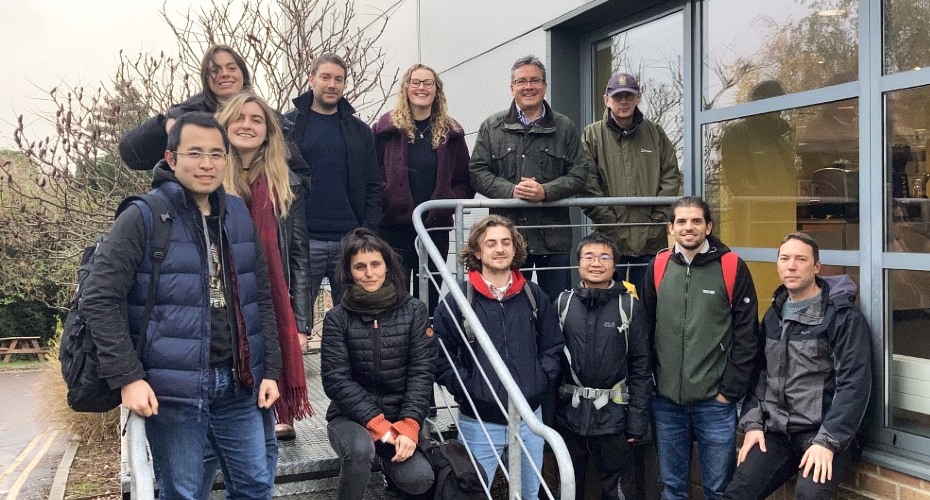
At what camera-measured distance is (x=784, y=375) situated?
3605mm

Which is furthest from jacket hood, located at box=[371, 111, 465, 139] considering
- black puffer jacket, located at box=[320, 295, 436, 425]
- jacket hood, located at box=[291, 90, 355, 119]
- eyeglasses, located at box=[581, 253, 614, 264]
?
black puffer jacket, located at box=[320, 295, 436, 425]

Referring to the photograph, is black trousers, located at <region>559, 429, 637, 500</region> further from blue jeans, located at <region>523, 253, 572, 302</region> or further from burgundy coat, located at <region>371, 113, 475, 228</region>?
burgundy coat, located at <region>371, 113, 475, 228</region>

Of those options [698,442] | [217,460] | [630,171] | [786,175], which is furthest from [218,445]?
[786,175]

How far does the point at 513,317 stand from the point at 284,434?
1.37 meters

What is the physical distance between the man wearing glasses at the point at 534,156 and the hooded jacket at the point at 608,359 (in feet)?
2.47

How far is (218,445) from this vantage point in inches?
111

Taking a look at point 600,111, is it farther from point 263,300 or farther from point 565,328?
point 263,300

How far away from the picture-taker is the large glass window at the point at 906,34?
3.75 m

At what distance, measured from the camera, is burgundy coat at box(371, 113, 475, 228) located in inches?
179

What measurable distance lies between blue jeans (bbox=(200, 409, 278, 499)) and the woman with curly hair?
5.62ft

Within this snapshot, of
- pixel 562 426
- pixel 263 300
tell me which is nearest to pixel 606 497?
pixel 562 426

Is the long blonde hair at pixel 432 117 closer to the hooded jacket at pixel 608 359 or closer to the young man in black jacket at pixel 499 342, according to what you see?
the young man in black jacket at pixel 499 342

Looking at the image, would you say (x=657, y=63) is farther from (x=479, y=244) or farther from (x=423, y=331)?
(x=423, y=331)

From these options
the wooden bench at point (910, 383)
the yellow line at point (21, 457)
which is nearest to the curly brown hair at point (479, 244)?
the wooden bench at point (910, 383)
